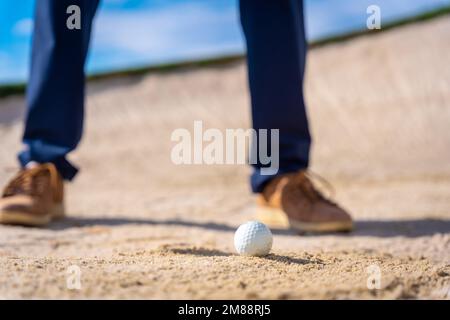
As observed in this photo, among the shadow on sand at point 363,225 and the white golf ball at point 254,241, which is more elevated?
the white golf ball at point 254,241

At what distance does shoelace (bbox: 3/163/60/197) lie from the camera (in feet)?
9.01

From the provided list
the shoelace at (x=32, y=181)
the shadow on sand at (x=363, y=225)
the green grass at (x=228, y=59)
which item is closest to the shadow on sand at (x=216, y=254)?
the shadow on sand at (x=363, y=225)

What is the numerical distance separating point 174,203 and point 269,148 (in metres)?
1.11

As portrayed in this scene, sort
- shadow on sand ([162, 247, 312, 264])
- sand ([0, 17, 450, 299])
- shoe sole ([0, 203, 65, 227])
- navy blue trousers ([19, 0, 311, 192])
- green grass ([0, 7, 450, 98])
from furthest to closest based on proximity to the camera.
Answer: green grass ([0, 7, 450, 98])
navy blue trousers ([19, 0, 311, 192])
shoe sole ([0, 203, 65, 227])
shadow on sand ([162, 247, 312, 264])
sand ([0, 17, 450, 299])

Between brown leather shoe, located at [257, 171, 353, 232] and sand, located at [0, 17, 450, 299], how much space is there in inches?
4.3

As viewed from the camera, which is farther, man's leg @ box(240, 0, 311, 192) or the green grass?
the green grass

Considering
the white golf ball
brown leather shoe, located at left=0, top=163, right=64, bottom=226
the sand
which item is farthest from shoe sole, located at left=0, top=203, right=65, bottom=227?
the white golf ball

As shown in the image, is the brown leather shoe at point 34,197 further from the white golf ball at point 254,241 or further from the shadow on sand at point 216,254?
the white golf ball at point 254,241

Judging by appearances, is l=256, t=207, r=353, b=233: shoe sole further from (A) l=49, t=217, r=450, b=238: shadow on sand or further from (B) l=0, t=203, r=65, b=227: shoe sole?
(B) l=0, t=203, r=65, b=227: shoe sole

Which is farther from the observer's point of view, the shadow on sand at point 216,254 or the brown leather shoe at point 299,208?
the brown leather shoe at point 299,208

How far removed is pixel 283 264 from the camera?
5.33 ft

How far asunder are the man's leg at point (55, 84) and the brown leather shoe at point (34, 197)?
67mm

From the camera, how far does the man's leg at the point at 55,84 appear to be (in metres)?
2.69
